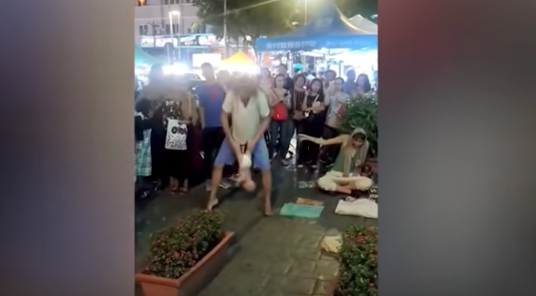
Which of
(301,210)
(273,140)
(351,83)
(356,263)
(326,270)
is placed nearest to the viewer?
(356,263)

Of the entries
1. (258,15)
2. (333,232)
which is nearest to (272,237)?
(333,232)

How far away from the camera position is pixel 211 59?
165cm

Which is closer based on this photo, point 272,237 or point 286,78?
point 286,78

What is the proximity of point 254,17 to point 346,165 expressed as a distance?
2.00ft

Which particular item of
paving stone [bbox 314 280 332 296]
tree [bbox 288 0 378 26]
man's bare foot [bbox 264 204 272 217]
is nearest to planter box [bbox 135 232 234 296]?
man's bare foot [bbox 264 204 272 217]

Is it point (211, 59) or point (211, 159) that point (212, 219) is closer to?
point (211, 159)

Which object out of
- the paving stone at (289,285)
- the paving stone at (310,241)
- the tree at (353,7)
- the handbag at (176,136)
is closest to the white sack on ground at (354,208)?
the paving stone at (310,241)

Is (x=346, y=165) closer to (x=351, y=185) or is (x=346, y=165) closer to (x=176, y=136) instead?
(x=351, y=185)

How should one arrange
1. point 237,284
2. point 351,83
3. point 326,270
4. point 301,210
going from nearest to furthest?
1. point 351,83
2. point 326,270
3. point 237,284
4. point 301,210

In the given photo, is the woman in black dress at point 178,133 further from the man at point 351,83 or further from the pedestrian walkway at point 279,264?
the man at point 351,83

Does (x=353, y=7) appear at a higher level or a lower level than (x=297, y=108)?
higher

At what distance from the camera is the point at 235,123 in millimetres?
1781
